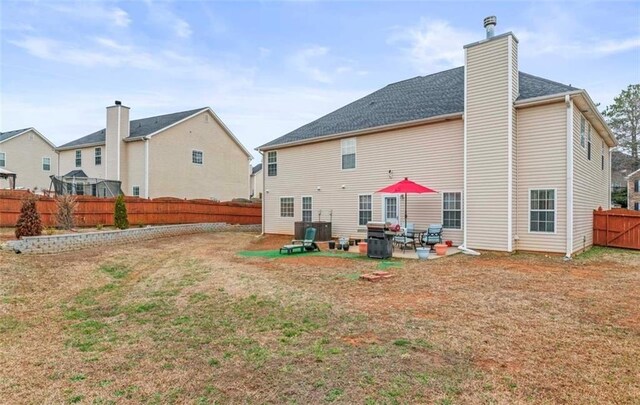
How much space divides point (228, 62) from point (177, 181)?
350 inches

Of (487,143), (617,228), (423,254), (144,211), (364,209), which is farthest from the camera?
(144,211)

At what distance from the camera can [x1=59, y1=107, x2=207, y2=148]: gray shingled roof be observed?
23.3 meters

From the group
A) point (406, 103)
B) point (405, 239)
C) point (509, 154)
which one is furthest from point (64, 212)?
point (509, 154)

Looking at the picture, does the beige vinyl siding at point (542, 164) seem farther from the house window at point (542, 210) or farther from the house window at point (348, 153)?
the house window at point (348, 153)

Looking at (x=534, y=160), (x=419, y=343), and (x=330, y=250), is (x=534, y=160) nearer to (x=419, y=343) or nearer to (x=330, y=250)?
(x=330, y=250)

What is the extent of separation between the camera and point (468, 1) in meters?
13.0

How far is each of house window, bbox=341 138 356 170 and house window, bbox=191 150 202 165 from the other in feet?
44.2

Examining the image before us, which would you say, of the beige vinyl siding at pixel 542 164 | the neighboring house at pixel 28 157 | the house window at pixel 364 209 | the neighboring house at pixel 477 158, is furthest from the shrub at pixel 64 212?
the neighboring house at pixel 28 157

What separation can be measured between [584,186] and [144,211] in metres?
18.2

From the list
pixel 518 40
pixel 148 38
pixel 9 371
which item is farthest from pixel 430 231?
pixel 148 38

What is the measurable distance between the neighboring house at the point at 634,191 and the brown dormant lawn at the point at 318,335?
3119 cm

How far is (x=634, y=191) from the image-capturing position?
32.3 m

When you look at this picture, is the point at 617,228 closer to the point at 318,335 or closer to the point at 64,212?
the point at 318,335

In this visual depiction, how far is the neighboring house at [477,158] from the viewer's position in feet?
34.8
